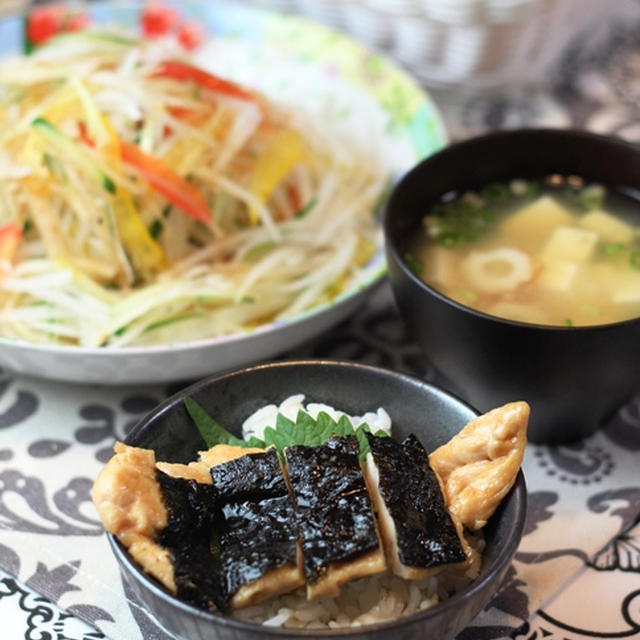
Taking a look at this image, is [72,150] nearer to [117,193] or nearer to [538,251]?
[117,193]

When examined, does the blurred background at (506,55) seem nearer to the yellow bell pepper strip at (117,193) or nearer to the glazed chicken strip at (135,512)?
the yellow bell pepper strip at (117,193)

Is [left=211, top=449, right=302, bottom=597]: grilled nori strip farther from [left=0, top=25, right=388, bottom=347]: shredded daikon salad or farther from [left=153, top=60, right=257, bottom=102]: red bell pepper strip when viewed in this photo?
[left=153, top=60, right=257, bottom=102]: red bell pepper strip

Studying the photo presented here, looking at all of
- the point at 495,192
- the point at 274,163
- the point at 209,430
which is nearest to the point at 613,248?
the point at 495,192

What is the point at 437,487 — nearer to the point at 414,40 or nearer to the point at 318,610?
the point at 318,610

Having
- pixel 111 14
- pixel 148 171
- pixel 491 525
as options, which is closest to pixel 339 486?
pixel 491 525

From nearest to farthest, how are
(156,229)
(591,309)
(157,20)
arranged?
(591,309)
(156,229)
(157,20)

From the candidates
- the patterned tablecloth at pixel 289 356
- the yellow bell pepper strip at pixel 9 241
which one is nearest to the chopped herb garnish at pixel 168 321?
the patterned tablecloth at pixel 289 356
